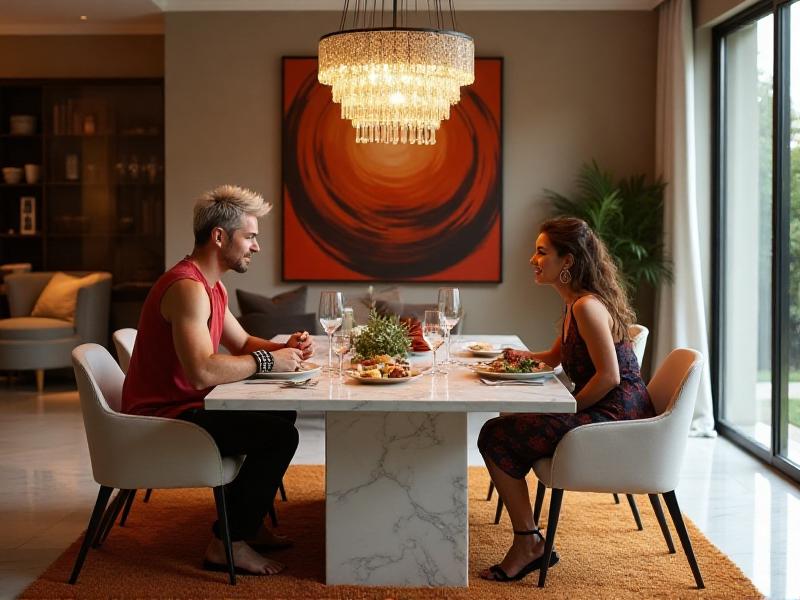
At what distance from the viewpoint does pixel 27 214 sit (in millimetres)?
8148

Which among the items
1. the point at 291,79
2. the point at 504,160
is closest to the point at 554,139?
the point at 504,160

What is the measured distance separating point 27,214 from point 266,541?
5.39 meters

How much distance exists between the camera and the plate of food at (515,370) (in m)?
3.27

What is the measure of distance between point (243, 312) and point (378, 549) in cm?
322

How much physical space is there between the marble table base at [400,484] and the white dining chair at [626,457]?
0.31 m

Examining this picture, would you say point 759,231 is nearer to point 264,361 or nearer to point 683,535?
point 683,535

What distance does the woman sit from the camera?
3.34m

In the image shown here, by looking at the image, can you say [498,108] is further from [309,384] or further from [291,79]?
[309,384]

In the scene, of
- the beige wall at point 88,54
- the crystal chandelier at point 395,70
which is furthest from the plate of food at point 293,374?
the beige wall at point 88,54

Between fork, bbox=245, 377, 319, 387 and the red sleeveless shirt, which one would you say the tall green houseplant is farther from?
the red sleeveless shirt

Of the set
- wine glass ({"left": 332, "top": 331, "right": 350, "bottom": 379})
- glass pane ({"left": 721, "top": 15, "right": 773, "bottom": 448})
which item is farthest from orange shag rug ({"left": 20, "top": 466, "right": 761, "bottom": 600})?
glass pane ({"left": 721, "top": 15, "right": 773, "bottom": 448})

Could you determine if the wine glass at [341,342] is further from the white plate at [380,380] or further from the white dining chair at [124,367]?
the white dining chair at [124,367]

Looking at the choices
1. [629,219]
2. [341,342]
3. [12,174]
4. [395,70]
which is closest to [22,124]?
[12,174]

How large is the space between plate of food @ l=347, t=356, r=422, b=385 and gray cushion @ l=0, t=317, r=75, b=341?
15.5 ft
